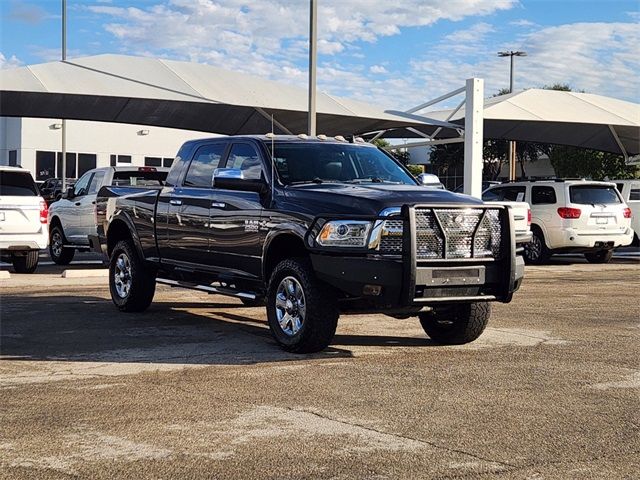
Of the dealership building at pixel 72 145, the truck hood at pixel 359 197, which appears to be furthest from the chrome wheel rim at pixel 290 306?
the dealership building at pixel 72 145

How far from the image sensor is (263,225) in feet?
29.6

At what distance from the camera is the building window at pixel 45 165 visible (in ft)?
178

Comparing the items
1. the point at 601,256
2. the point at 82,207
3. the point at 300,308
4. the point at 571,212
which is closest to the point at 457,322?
the point at 300,308

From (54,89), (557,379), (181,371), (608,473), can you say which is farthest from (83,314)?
(54,89)

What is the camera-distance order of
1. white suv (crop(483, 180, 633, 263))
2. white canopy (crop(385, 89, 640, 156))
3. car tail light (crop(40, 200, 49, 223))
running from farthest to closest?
white canopy (crop(385, 89, 640, 156)), white suv (crop(483, 180, 633, 263)), car tail light (crop(40, 200, 49, 223))

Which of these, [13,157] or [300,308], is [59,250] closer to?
[300,308]

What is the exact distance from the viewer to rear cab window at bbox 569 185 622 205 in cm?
2023

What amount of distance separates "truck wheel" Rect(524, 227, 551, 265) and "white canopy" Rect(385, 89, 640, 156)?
19.8 ft

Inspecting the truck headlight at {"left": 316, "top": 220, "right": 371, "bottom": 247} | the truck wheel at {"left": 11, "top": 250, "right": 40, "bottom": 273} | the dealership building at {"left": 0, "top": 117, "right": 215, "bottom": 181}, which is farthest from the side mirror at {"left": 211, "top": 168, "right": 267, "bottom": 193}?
the dealership building at {"left": 0, "top": 117, "right": 215, "bottom": 181}

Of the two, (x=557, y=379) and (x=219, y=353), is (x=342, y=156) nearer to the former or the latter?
(x=219, y=353)

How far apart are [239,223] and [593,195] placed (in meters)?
12.7

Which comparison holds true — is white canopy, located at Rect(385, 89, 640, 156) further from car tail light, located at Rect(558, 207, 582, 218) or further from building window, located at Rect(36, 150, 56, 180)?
building window, located at Rect(36, 150, 56, 180)

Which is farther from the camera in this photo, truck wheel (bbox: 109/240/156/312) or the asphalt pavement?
truck wheel (bbox: 109/240/156/312)

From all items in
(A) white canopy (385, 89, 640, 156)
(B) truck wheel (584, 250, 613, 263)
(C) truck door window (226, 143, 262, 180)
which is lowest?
(B) truck wheel (584, 250, 613, 263)
